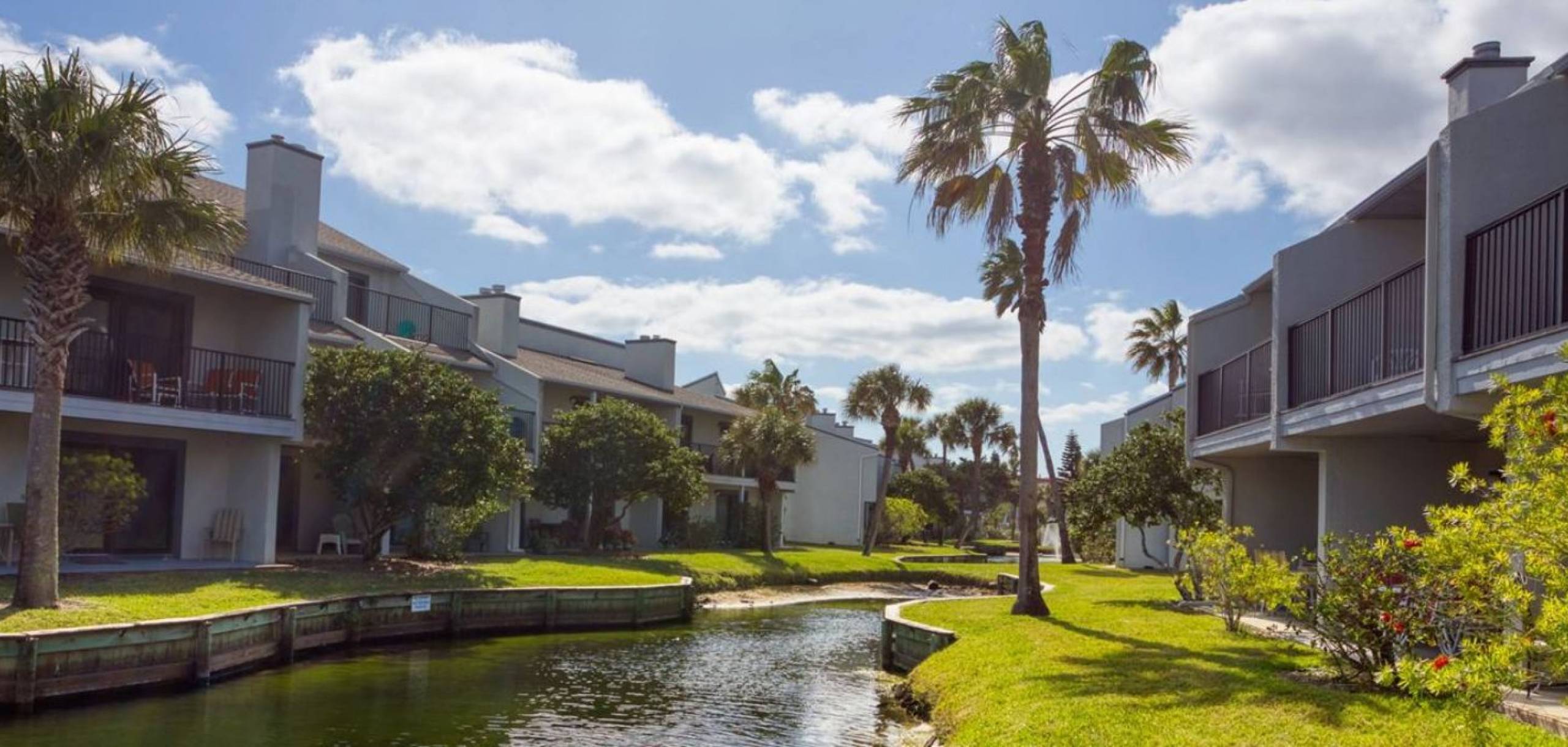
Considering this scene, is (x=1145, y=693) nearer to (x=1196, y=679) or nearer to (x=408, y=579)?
(x=1196, y=679)

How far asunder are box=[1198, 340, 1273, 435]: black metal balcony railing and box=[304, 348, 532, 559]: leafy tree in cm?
1445

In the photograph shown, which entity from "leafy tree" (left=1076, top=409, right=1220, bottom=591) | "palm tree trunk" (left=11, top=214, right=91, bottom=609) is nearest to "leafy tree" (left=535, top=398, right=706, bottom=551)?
"leafy tree" (left=1076, top=409, right=1220, bottom=591)

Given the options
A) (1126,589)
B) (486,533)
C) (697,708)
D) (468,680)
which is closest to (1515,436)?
(697,708)

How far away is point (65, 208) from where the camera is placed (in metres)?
16.8

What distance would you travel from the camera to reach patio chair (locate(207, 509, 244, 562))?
25.1 metres

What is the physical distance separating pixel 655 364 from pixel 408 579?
23.9 m

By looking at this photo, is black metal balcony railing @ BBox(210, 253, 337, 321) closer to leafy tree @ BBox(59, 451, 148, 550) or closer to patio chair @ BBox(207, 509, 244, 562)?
patio chair @ BBox(207, 509, 244, 562)

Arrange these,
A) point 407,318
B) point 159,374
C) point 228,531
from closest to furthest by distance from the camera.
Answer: point 159,374 → point 228,531 → point 407,318

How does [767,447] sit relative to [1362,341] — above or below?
below

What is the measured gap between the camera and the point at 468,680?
1836 cm

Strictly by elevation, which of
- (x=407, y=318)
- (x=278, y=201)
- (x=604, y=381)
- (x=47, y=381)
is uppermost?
(x=278, y=201)

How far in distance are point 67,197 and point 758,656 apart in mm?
13091

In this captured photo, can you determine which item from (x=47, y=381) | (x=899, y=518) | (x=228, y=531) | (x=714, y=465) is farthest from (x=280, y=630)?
(x=899, y=518)

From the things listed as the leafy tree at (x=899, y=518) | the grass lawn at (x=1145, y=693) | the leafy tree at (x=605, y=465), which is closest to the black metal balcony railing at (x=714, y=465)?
the leafy tree at (x=605, y=465)
